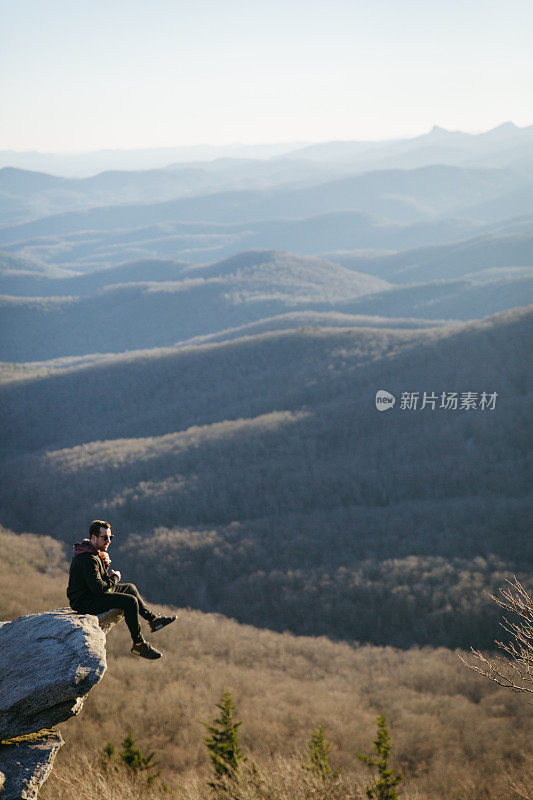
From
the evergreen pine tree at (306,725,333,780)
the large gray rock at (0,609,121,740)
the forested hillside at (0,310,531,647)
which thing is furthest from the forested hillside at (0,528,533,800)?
the forested hillside at (0,310,531,647)

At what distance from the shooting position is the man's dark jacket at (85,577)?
1090cm

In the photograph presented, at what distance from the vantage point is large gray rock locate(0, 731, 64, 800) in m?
9.65

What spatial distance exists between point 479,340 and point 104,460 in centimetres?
5213

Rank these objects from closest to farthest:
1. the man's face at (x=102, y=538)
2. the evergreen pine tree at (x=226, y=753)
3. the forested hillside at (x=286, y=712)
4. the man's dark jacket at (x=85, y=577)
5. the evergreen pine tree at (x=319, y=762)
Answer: the man's dark jacket at (x=85, y=577) < the man's face at (x=102, y=538) < the evergreen pine tree at (x=319, y=762) < the evergreen pine tree at (x=226, y=753) < the forested hillside at (x=286, y=712)

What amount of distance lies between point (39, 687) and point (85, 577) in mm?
1997

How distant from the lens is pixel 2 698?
970 centimetres

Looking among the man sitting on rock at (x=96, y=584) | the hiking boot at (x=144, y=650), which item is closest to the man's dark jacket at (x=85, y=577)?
the man sitting on rock at (x=96, y=584)

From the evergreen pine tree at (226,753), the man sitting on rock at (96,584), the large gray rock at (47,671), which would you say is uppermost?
the man sitting on rock at (96,584)

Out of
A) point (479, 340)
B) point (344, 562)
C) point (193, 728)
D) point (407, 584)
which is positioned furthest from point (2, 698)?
point (479, 340)

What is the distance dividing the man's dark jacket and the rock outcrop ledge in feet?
1.30

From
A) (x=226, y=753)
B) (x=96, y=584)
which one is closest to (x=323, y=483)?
(x=226, y=753)

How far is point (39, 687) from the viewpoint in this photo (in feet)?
31.7

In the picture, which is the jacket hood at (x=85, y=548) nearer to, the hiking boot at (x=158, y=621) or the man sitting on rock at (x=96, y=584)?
the man sitting on rock at (x=96, y=584)

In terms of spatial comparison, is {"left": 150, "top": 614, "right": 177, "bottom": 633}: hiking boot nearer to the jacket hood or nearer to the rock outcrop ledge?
the rock outcrop ledge
